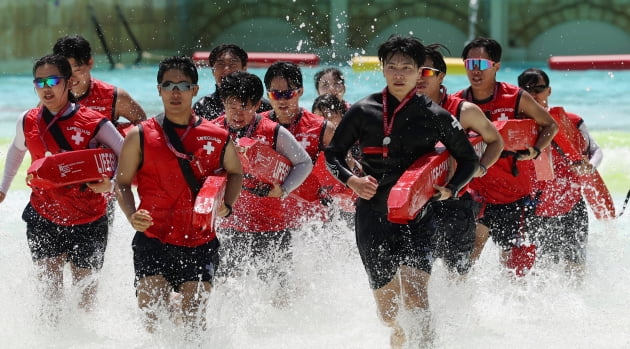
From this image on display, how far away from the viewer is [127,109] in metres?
6.14

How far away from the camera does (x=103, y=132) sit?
5.38 metres

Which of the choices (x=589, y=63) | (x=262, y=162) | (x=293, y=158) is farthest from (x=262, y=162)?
→ (x=589, y=63)

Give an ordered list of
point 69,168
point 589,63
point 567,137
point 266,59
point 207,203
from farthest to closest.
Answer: point 589,63 < point 266,59 < point 567,137 < point 69,168 < point 207,203

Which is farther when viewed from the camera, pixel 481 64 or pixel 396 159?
pixel 481 64

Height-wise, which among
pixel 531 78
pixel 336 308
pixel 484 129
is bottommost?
pixel 336 308

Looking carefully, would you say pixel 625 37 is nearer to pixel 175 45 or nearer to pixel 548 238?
pixel 175 45

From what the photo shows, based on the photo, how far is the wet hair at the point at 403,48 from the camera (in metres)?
4.76

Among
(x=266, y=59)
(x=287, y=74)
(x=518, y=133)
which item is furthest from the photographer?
(x=266, y=59)

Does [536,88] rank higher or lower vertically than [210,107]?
higher

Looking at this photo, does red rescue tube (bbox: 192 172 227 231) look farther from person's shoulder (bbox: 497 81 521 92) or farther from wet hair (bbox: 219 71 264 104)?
person's shoulder (bbox: 497 81 521 92)

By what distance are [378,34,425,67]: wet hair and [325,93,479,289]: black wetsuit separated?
19 centimetres

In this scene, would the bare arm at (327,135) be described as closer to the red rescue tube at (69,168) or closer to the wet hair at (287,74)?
the wet hair at (287,74)

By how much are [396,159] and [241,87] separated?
3.48ft

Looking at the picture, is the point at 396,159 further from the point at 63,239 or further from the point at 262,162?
the point at 63,239
